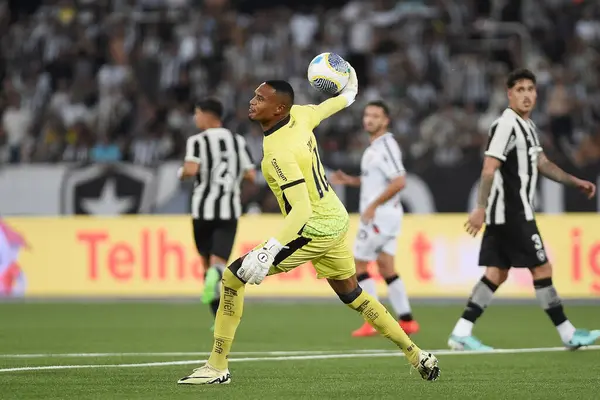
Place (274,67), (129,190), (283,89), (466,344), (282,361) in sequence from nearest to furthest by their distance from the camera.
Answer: (283,89)
(282,361)
(466,344)
(129,190)
(274,67)

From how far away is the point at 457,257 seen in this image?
1722 cm

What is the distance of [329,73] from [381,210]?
14.2ft

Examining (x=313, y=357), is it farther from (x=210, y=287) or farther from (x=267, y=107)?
(x=267, y=107)

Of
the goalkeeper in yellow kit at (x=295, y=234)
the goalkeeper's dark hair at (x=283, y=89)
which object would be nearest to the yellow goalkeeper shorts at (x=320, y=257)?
the goalkeeper in yellow kit at (x=295, y=234)

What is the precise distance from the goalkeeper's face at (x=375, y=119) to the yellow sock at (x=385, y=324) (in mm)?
4587

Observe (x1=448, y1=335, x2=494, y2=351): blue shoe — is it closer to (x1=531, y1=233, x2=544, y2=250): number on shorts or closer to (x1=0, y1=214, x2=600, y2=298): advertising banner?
(x1=531, y1=233, x2=544, y2=250): number on shorts

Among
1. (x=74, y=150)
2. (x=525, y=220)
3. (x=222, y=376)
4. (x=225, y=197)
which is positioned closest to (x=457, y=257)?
(x=225, y=197)

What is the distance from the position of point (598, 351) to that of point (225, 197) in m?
4.26

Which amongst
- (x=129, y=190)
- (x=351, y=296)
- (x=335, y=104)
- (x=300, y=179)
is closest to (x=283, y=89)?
(x=335, y=104)

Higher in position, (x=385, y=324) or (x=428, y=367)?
(x=385, y=324)

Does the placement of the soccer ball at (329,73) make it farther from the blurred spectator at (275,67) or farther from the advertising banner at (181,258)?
the blurred spectator at (275,67)

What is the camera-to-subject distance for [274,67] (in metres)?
22.7

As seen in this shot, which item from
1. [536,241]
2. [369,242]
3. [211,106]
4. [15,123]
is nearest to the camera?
[536,241]

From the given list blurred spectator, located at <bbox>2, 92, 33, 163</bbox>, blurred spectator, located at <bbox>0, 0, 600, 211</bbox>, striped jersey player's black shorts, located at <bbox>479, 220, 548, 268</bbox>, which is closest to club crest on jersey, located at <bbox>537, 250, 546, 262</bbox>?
striped jersey player's black shorts, located at <bbox>479, 220, 548, 268</bbox>
